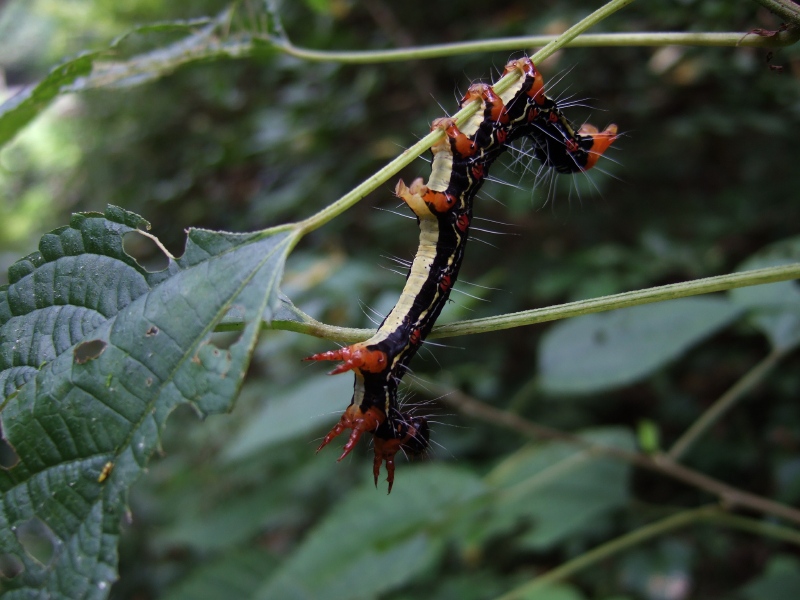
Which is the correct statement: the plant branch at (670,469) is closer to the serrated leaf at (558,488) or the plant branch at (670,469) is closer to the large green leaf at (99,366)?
the serrated leaf at (558,488)

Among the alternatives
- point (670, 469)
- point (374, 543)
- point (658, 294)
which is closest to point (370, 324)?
point (374, 543)

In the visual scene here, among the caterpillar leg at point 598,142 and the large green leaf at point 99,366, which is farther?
the caterpillar leg at point 598,142

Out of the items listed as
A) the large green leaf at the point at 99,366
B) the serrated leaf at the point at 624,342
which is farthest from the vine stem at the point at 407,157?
the serrated leaf at the point at 624,342

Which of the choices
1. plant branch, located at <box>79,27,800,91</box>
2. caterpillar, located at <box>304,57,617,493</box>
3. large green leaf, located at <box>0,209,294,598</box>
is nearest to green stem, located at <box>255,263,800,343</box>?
large green leaf, located at <box>0,209,294,598</box>

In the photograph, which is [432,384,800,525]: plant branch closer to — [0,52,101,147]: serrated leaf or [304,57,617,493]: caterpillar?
[304,57,617,493]: caterpillar

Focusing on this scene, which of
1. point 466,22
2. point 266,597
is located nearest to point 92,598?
point 266,597

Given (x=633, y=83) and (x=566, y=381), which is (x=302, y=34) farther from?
(x=566, y=381)

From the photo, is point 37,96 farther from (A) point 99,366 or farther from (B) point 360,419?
(B) point 360,419
